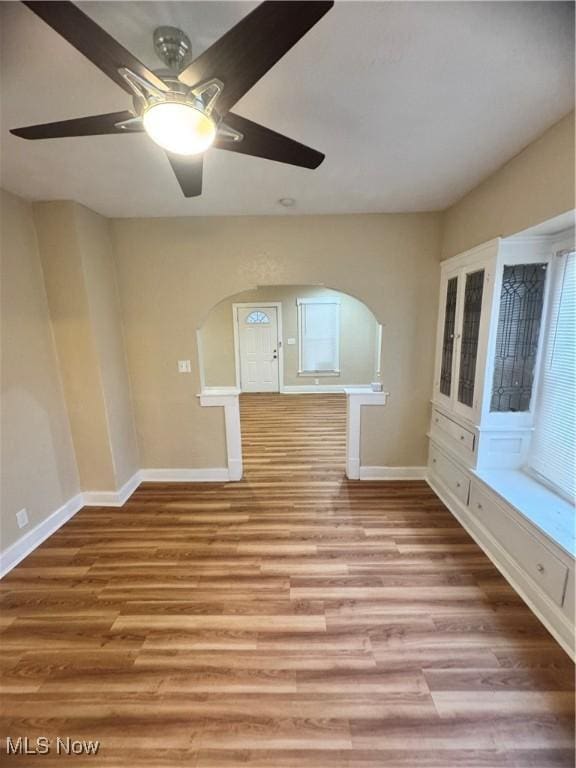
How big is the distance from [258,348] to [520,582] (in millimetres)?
5690

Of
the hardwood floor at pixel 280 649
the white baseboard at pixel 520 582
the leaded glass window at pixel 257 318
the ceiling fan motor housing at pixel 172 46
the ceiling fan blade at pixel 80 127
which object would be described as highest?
the ceiling fan motor housing at pixel 172 46

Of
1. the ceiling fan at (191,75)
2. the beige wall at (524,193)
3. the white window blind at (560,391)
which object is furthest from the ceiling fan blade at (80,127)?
the white window blind at (560,391)

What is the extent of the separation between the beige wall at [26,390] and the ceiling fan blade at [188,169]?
5.07ft

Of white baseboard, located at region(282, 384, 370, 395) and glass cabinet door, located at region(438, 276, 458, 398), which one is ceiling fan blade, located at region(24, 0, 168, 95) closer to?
glass cabinet door, located at region(438, 276, 458, 398)

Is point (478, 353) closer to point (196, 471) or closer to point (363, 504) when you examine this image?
point (363, 504)

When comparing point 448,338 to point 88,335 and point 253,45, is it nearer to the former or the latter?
point 253,45

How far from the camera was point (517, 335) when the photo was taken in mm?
2135

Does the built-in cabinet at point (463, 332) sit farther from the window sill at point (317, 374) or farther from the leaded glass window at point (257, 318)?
the leaded glass window at point (257, 318)

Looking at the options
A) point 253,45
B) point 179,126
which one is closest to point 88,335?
point 179,126

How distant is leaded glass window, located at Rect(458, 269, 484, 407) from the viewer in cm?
225

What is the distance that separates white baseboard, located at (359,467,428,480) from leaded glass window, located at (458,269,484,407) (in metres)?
1.00

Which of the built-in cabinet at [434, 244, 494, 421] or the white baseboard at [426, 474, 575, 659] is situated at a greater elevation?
the built-in cabinet at [434, 244, 494, 421]

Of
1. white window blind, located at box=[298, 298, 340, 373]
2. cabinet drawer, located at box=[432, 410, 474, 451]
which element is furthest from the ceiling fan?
white window blind, located at box=[298, 298, 340, 373]

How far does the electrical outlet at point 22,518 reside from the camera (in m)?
2.18
